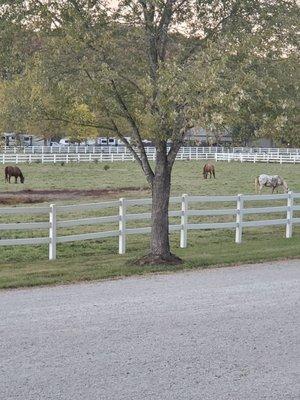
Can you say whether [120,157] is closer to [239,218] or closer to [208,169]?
[208,169]

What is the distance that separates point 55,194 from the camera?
29.3 metres

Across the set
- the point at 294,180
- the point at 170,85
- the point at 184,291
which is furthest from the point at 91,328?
the point at 294,180

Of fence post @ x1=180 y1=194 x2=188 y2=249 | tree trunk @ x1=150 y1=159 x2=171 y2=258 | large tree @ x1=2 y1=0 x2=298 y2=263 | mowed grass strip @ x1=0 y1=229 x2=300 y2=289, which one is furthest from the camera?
fence post @ x1=180 y1=194 x2=188 y2=249

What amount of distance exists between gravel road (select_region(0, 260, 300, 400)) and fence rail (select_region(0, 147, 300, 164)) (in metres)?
46.9

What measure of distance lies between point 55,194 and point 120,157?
3483cm

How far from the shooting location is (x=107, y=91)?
13.0 metres

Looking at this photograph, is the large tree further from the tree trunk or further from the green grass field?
the green grass field

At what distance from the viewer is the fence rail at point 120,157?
5728 cm

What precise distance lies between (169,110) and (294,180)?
3138cm

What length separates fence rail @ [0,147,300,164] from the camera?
57.3 metres

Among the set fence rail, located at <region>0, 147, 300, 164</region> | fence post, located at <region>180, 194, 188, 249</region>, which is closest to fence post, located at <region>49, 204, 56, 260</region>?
fence post, located at <region>180, 194, 188, 249</region>

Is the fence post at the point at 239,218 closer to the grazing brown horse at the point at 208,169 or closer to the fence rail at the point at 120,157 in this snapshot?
the grazing brown horse at the point at 208,169

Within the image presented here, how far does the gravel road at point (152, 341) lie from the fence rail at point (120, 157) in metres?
46.9

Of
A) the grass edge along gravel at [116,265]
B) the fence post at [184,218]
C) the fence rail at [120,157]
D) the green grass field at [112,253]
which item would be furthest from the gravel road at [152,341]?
Result: the fence rail at [120,157]
